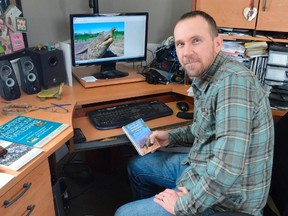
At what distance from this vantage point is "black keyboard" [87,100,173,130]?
1516mm

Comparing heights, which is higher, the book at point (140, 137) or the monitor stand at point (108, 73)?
the monitor stand at point (108, 73)

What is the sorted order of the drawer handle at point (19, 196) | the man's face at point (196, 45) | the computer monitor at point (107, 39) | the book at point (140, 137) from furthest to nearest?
the computer monitor at point (107, 39) < the book at point (140, 137) < the man's face at point (196, 45) < the drawer handle at point (19, 196)

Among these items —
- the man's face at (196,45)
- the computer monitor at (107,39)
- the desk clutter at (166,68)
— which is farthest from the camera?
the desk clutter at (166,68)

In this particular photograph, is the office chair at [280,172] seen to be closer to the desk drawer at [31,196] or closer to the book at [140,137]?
the book at [140,137]

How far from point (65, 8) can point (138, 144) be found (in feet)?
4.32

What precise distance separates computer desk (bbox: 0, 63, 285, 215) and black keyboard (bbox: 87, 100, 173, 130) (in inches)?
1.3

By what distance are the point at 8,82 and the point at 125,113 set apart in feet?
2.08

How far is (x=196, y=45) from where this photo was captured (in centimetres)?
108

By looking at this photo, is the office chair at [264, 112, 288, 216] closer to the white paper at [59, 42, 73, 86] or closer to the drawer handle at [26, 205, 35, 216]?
the drawer handle at [26, 205, 35, 216]

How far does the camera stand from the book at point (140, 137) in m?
1.42

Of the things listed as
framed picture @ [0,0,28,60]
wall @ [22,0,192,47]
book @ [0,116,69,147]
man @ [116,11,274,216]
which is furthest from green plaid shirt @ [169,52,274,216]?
wall @ [22,0,192,47]

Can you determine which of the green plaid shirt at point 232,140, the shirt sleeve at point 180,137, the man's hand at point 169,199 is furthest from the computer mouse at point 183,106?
the man's hand at point 169,199

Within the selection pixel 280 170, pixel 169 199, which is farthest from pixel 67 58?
pixel 280 170

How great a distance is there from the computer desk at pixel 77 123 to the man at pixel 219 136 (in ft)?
1.10
